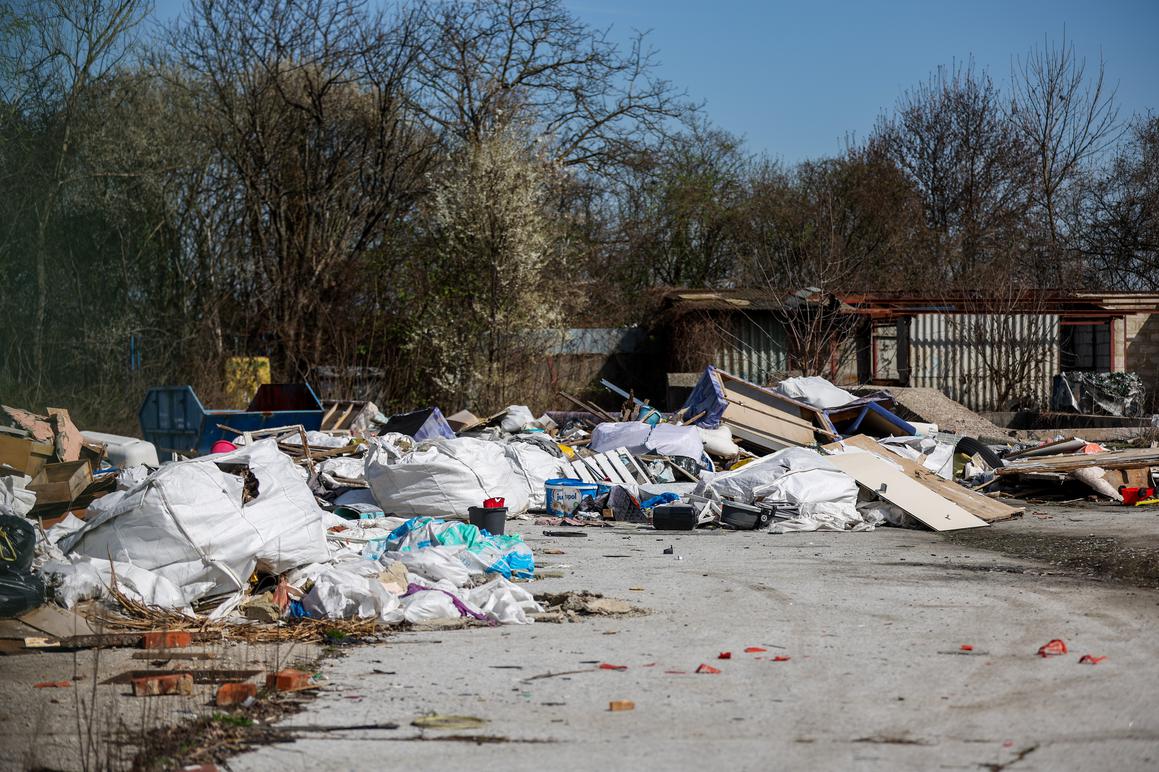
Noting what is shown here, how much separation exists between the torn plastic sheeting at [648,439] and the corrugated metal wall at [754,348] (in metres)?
10.1

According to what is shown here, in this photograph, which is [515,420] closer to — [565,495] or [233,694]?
[565,495]

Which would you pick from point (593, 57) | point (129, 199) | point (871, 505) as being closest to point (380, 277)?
point (129, 199)

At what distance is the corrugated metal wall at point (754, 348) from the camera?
23438mm

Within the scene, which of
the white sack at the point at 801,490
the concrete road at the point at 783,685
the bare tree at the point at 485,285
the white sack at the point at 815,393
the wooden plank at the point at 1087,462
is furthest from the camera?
the bare tree at the point at 485,285

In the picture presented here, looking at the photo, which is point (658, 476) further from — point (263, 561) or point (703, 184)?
point (703, 184)

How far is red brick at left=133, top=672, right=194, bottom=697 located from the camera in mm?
4512

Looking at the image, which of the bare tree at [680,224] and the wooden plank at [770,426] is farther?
the bare tree at [680,224]

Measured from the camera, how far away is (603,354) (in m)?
24.4

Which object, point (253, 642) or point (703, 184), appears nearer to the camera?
point (253, 642)

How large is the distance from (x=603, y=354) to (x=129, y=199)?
10242 millimetres

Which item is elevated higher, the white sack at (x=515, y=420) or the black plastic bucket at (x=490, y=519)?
the white sack at (x=515, y=420)

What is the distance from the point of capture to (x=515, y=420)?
15.4 meters

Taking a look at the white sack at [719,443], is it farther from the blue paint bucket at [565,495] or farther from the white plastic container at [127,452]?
the white plastic container at [127,452]

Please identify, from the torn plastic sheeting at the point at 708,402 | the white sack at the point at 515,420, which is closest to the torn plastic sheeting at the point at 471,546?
the torn plastic sheeting at the point at 708,402
